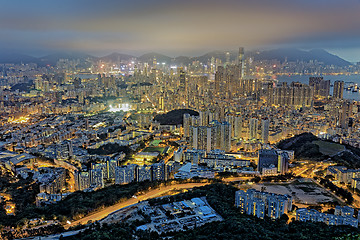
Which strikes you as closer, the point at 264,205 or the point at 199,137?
the point at 264,205

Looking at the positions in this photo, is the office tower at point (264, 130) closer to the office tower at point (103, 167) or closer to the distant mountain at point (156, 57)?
the office tower at point (103, 167)

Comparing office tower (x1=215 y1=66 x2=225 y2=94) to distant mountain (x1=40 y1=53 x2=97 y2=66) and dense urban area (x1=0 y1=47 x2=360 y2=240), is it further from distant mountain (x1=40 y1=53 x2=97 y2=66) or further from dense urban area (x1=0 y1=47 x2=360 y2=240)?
distant mountain (x1=40 y1=53 x2=97 y2=66)

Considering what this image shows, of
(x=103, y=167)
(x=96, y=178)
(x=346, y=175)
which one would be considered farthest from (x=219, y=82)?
(x=96, y=178)

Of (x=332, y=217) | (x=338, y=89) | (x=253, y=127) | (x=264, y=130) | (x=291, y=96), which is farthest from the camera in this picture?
(x=338, y=89)

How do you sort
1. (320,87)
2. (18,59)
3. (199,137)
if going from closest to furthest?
(199,137)
(320,87)
(18,59)

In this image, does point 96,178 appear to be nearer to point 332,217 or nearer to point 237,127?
point 332,217

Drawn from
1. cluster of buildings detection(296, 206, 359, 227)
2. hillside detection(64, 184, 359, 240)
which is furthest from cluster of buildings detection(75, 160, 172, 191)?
cluster of buildings detection(296, 206, 359, 227)

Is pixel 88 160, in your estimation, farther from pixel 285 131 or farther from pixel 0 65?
pixel 0 65
